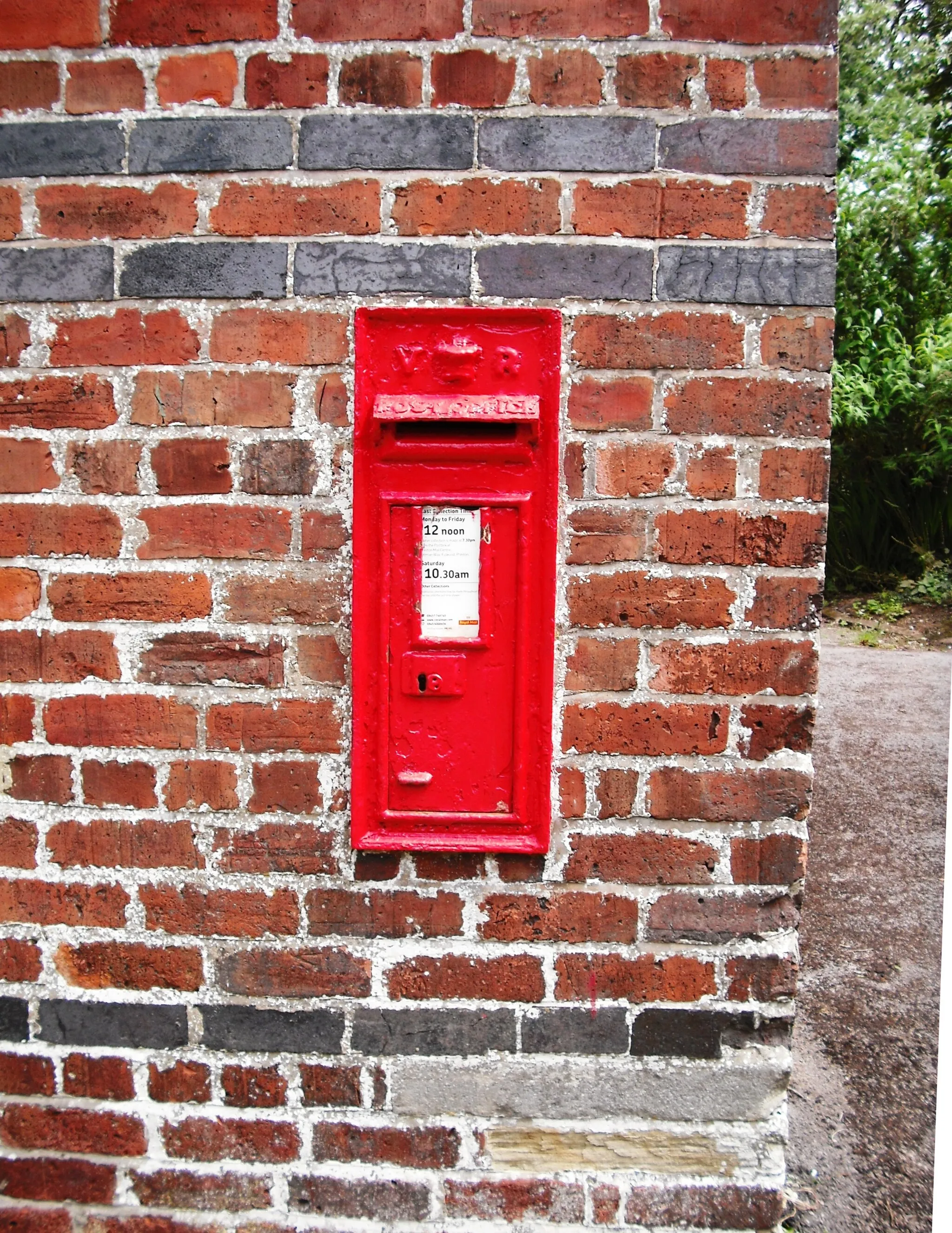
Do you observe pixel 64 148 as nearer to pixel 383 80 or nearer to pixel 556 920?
pixel 383 80

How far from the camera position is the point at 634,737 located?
1.33m

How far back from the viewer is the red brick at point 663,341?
128 cm

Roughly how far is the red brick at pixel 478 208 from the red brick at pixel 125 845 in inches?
40.3

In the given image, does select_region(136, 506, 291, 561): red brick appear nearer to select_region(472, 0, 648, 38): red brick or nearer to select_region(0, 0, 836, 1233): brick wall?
select_region(0, 0, 836, 1233): brick wall

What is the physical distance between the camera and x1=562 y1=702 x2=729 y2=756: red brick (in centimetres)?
133

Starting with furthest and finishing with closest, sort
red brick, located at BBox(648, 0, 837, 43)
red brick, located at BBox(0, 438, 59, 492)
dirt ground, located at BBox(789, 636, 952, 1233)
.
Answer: dirt ground, located at BBox(789, 636, 952, 1233) < red brick, located at BBox(0, 438, 59, 492) < red brick, located at BBox(648, 0, 837, 43)

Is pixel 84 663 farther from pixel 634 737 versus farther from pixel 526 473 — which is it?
pixel 634 737

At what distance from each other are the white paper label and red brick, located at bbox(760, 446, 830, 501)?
0.45 meters

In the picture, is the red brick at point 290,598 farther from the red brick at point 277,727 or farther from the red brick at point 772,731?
the red brick at point 772,731

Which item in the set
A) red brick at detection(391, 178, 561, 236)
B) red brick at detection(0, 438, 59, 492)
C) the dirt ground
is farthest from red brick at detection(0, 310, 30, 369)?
the dirt ground

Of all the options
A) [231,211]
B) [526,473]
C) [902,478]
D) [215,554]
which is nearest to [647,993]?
[526,473]

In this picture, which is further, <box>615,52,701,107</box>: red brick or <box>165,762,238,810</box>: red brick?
<box>165,762,238,810</box>: red brick

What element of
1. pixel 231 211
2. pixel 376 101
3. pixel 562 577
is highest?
pixel 376 101

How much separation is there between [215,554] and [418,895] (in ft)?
2.10
